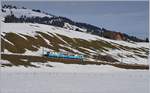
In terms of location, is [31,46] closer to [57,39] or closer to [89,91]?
[57,39]

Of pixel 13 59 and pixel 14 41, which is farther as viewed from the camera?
pixel 14 41

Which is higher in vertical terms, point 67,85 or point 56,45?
point 67,85

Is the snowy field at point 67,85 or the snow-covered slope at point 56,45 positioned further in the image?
the snow-covered slope at point 56,45

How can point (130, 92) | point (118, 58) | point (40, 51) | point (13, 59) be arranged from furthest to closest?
point (118, 58), point (40, 51), point (13, 59), point (130, 92)

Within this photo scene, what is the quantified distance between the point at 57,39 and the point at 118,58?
20532mm

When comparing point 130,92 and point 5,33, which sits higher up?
point 130,92

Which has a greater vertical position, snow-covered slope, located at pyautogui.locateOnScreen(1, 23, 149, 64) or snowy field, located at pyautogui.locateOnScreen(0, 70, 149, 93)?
Answer: snowy field, located at pyautogui.locateOnScreen(0, 70, 149, 93)

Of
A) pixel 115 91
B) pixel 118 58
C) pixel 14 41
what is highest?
pixel 115 91

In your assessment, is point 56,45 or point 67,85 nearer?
point 67,85

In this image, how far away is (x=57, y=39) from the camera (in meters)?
114

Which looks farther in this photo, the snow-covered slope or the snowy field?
the snow-covered slope

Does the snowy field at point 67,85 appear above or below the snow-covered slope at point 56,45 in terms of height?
above

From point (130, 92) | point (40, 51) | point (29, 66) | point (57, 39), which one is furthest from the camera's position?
point (57, 39)

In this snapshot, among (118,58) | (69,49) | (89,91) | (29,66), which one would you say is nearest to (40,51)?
(69,49)
